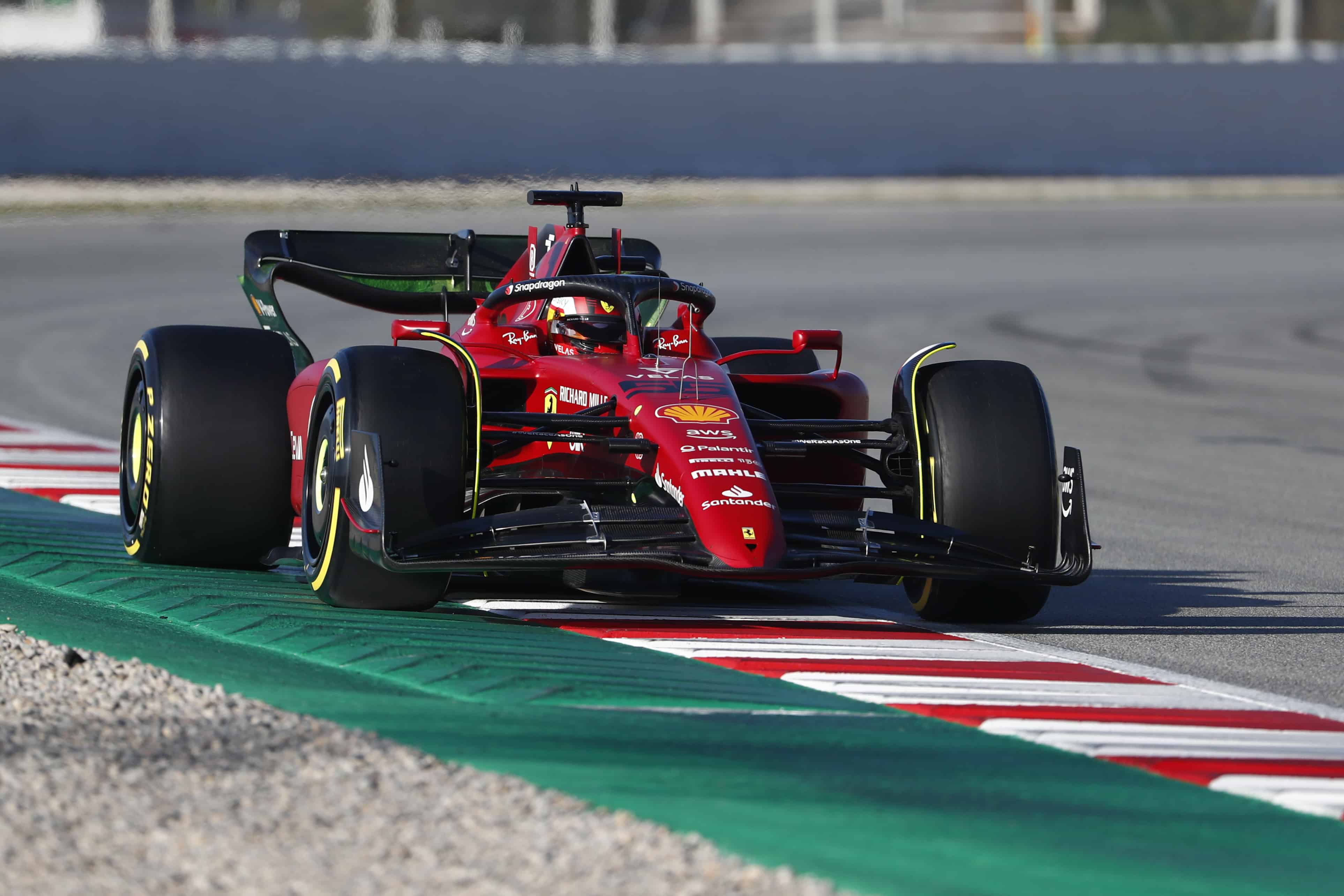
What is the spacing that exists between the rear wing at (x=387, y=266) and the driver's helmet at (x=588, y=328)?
3.78 ft

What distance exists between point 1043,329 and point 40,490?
37.5 feet

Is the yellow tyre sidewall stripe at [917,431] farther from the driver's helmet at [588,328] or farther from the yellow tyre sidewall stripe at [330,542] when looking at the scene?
the yellow tyre sidewall stripe at [330,542]

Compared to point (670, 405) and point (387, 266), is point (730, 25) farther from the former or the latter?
point (670, 405)

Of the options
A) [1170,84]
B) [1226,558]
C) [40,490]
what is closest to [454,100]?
[1170,84]

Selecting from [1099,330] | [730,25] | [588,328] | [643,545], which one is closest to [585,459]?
[588,328]

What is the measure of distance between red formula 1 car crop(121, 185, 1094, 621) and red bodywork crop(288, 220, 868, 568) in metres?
0.01

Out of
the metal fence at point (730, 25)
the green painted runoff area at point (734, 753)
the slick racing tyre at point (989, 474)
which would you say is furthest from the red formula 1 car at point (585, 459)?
the metal fence at point (730, 25)

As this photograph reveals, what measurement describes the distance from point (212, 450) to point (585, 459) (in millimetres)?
1416

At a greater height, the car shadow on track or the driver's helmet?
the driver's helmet

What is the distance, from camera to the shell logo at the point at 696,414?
6551 millimetres

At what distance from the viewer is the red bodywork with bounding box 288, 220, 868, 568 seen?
20.4 feet

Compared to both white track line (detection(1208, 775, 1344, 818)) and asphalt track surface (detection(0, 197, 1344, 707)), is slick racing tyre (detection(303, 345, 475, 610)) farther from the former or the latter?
white track line (detection(1208, 775, 1344, 818))

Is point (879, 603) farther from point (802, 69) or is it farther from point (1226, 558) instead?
point (802, 69)

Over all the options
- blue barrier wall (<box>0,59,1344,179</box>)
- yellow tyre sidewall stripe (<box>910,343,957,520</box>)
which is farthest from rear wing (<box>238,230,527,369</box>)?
blue barrier wall (<box>0,59,1344,179</box>)
